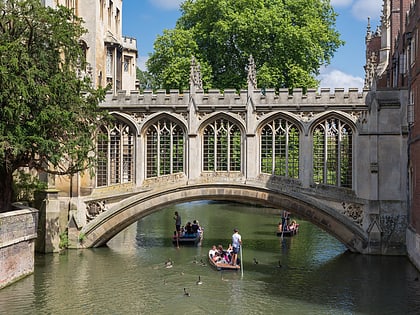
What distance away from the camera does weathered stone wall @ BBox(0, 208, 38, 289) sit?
1694 centimetres

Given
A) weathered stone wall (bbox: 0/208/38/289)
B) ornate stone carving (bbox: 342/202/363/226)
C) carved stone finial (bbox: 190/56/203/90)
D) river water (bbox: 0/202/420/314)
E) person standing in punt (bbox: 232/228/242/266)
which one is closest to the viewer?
river water (bbox: 0/202/420/314)

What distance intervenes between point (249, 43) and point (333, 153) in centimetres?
1125

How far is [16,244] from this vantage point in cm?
1778

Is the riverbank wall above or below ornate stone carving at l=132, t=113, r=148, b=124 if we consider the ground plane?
below

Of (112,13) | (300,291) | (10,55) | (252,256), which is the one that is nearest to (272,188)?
(252,256)

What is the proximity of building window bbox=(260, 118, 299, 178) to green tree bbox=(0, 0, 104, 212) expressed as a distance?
6759mm

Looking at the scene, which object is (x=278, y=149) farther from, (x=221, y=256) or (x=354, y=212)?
(x=221, y=256)

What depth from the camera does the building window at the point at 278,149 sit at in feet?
74.7

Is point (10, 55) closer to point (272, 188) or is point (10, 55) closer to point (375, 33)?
point (272, 188)

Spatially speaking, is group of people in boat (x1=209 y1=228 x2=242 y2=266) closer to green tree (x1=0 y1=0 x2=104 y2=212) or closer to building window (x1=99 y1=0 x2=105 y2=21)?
green tree (x1=0 y1=0 x2=104 y2=212)

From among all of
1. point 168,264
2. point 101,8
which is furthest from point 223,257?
point 101,8

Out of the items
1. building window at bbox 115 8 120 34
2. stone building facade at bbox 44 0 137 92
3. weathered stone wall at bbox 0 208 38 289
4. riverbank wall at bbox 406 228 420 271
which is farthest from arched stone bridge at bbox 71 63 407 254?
building window at bbox 115 8 120 34

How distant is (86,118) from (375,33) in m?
30.9

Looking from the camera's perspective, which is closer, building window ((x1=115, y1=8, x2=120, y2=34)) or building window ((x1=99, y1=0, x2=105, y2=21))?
building window ((x1=99, y1=0, x2=105, y2=21))
